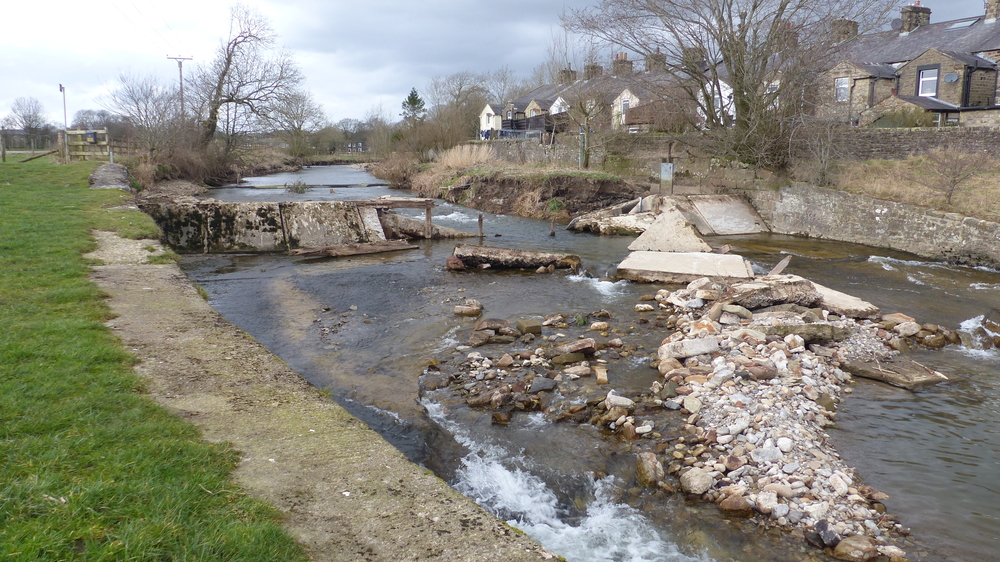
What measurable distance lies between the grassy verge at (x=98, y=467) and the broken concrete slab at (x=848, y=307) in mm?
9094

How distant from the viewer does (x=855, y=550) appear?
3.94m

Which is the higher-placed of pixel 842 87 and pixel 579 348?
pixel 842 87

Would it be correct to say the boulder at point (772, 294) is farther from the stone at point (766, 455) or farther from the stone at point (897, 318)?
the stone at point (766, 455)

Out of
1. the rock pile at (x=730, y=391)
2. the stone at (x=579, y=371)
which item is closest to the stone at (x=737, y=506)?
the rock pile at (x=730, y=391)

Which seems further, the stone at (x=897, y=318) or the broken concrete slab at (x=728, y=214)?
the broken concrete slab at (x=728, y=214)

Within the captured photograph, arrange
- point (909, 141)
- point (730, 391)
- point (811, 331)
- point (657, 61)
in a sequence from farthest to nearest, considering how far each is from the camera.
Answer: point (657, 61) < point (909, 141) < point (811, 331) < point (730, 391)

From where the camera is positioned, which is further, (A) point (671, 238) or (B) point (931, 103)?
(B) point (931, 103)

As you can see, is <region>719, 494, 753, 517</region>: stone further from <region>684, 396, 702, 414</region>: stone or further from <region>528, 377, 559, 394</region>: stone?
<region>528, 377, 559, 394</region>: stone

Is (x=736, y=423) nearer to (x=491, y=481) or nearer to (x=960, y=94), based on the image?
(x=491, y=481)

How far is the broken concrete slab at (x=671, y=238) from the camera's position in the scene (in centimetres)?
1527

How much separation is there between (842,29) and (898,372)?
18789 millimetres

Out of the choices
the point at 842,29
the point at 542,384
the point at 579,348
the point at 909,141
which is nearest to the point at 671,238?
the point at 579,348

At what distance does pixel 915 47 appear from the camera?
31.0 metres

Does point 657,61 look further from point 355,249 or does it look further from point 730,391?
point 730,391
